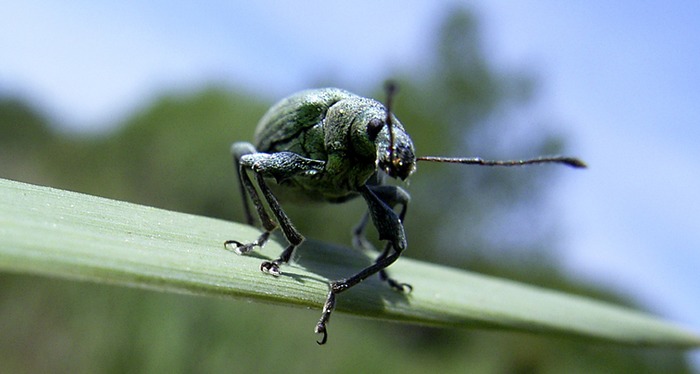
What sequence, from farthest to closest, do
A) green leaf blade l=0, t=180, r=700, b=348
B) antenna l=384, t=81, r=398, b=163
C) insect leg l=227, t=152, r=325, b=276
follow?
insect leg l=227, t=152, r=325, b=276 < antenna l=384, t=81, r=398, b=163 < green leaf blade l=0, t=180, r=700, b=348

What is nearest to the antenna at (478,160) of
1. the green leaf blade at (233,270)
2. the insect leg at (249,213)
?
the green leaf blade at (233,270)

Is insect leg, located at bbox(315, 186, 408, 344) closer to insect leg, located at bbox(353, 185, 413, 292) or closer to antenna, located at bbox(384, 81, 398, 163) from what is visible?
insect leg, located at bbox(353, 185, 413, 292)

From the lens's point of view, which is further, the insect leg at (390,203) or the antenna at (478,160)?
the insect leg at (390,203)

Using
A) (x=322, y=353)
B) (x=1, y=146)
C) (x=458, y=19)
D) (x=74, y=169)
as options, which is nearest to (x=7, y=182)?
(x=322, y=353)

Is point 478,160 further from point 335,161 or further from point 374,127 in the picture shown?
point 335,161

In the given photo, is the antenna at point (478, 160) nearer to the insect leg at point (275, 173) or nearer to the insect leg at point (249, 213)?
the insect leg at point (275, 173)

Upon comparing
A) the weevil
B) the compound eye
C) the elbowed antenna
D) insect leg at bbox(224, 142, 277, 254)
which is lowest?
insect leg at bbox(224, 142, 277, 254)

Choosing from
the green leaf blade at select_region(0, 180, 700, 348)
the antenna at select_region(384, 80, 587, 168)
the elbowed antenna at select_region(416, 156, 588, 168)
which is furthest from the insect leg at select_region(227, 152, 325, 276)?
the elbowed antenna at select_region(416, 156, 588, 168)
